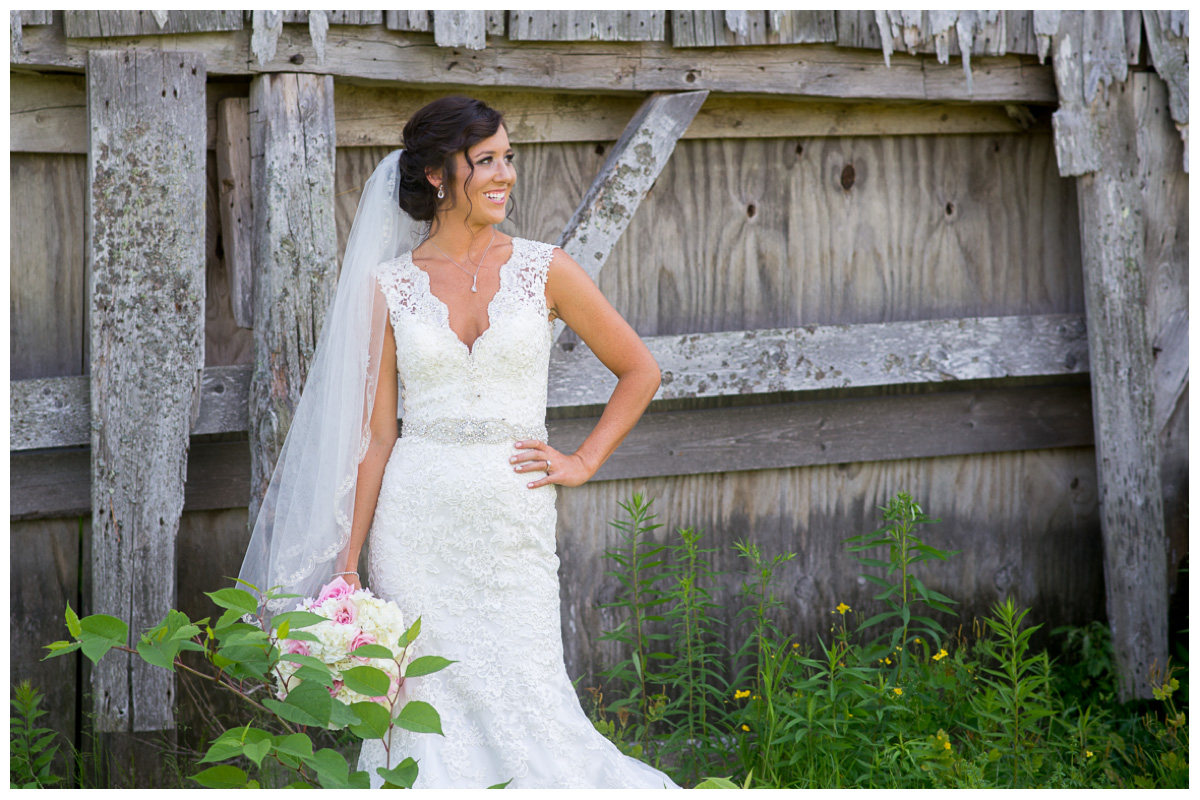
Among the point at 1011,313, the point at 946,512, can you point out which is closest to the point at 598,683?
the point at 946,512

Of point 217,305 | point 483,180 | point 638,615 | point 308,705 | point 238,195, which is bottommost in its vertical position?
point 638,615

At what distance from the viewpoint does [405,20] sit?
137 inches

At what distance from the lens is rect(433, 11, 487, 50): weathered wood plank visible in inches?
137

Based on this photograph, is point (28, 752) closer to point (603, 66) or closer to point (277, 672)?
point (277, 672)

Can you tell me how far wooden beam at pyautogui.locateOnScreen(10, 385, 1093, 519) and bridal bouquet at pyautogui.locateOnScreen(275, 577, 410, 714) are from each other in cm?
145

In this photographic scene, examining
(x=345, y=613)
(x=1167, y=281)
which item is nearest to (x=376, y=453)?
(x=345, y=613)

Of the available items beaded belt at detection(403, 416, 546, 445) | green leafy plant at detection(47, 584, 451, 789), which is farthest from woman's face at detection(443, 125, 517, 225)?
green leafy plant at detection(47, 584, 451, 789)

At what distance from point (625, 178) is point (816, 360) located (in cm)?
105

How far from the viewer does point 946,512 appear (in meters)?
4.42

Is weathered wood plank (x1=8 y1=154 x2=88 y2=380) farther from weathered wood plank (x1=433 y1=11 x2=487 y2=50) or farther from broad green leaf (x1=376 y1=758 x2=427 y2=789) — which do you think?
broad green leaf (x1=376 y1=758 x2=427 y2=789)

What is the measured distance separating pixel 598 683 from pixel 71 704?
195 centimetres

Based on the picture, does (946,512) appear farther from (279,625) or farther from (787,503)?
(279,625)

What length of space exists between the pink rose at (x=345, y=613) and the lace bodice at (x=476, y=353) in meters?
0.56

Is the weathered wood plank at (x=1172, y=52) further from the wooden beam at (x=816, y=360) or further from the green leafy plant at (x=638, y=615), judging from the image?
the green leafy plant at (x=638, y=615)
